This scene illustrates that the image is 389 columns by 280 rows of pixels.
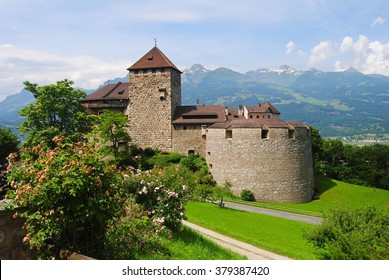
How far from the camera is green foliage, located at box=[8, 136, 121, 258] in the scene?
20.5 feet

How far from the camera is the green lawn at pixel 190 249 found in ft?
30.4

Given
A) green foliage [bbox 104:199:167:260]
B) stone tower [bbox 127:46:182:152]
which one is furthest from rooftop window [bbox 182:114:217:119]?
green foliage [bbox 104:199:167:260]

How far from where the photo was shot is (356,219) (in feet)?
61.7

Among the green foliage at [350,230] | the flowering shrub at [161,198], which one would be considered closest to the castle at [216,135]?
the green foliage at [350,230]

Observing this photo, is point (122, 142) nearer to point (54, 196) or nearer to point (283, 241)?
point (283, 241)

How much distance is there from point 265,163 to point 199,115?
11498mm

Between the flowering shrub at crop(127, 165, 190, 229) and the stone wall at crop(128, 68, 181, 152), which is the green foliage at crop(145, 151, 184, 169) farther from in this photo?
the flowering shrub at crop(127, 165, 190, 229)

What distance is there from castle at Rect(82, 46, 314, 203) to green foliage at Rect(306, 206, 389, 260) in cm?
1924

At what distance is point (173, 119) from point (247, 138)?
11.2m

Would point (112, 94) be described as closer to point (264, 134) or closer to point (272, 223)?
point (264, 134)

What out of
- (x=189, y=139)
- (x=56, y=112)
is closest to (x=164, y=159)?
(x=189, y=139)

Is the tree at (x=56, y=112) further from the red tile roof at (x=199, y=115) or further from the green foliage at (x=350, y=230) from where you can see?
the green foliage at (x=350, y=230)

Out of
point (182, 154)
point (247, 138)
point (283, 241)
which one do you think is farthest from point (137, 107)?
point (283, 241)

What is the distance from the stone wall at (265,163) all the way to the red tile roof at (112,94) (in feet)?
52.0
